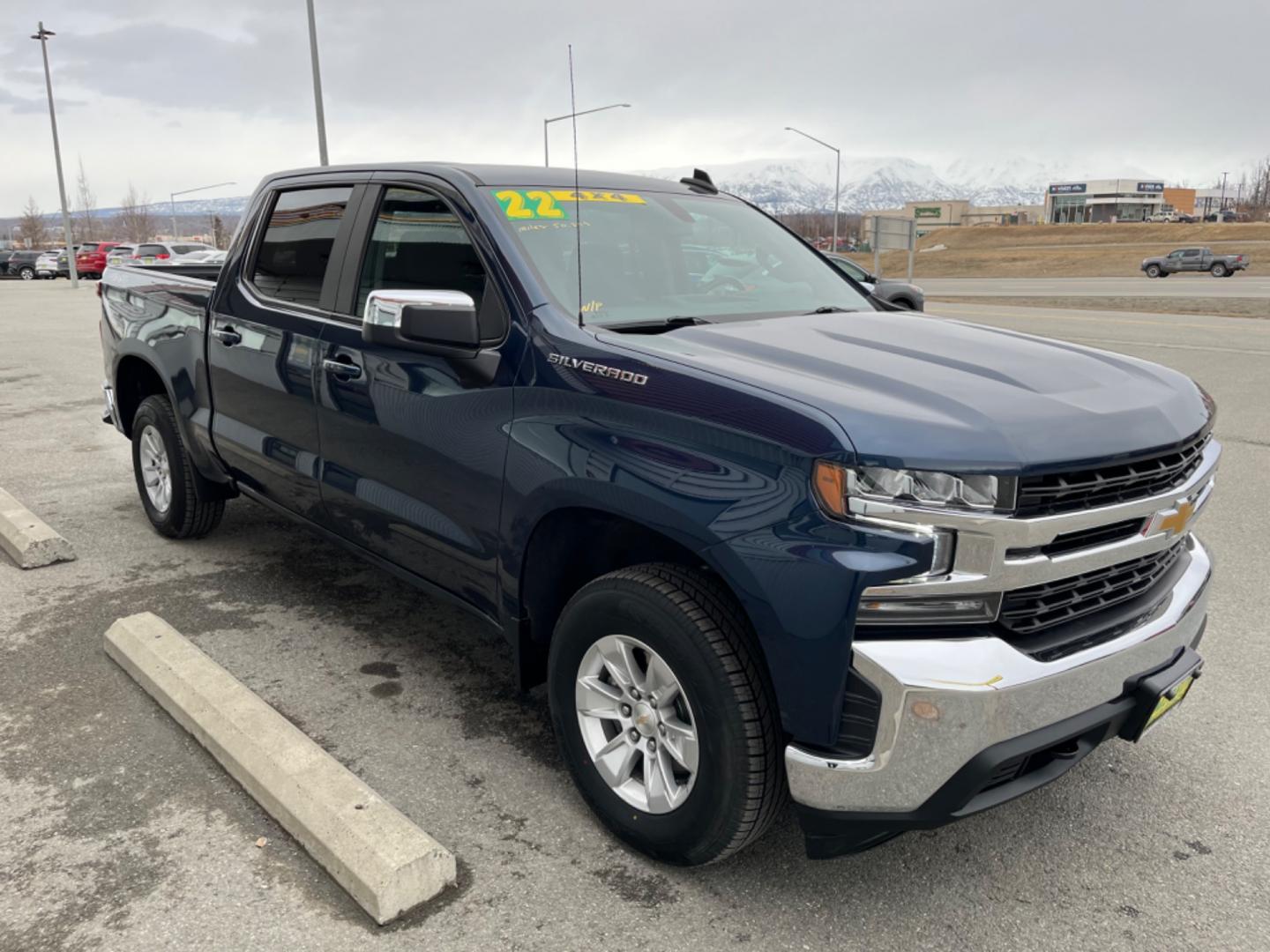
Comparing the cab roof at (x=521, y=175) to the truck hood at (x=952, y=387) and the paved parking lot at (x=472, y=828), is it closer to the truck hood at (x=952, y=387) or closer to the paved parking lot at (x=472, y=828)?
the truck hood at (x=952, y=387)

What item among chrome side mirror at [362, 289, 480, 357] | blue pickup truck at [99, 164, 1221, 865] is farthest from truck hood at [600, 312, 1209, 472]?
chrome side mirror at [362, 289, 480, 357]

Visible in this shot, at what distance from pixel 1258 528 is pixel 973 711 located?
4.51m

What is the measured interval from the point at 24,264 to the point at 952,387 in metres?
51.6

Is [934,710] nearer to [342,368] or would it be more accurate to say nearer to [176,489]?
[342,368]

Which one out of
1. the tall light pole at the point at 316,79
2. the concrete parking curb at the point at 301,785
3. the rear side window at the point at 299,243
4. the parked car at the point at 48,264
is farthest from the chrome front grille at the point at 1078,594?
the parked car at the point at 48,264

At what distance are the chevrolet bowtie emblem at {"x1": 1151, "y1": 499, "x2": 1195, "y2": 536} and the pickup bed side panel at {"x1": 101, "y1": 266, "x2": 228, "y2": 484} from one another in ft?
12.9

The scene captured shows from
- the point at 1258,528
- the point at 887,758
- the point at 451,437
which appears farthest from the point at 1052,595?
the point at 1258,528

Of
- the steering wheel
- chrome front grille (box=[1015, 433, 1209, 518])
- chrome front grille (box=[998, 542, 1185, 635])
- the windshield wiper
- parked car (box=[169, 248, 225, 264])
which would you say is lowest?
chrome front grille (box=[998, 542, 1185, 635])

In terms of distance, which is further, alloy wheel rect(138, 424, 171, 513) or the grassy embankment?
the grassy embankment

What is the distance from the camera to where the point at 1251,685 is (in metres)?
3.74

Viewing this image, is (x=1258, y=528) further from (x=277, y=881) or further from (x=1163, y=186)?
(x=1163, y=186)

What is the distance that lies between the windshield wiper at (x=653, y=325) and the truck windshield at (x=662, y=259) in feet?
0.04

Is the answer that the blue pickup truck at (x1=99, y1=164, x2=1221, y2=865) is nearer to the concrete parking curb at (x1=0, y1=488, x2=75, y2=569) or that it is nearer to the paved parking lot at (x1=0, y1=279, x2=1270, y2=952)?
Result: the paved parking lot at (x1=0, y1=279, x2=1270, y2=952)

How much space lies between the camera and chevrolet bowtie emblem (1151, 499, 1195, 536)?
8.27 feet
